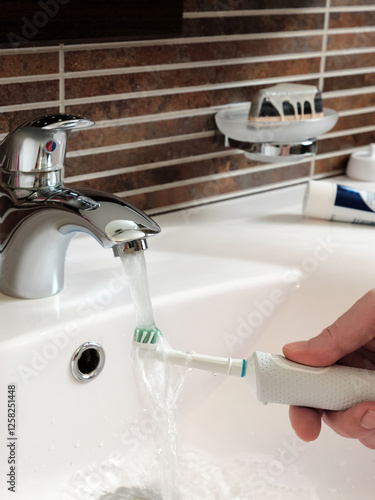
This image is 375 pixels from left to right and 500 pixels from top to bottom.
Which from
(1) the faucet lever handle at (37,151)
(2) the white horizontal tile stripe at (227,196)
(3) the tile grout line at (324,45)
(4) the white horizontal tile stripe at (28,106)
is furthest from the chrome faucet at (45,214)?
(3) the tile grout line at (324,45)

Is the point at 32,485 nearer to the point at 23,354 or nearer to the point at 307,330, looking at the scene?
the point at 23,354

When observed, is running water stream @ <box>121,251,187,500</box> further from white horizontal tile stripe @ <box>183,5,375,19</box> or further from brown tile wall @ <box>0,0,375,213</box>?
white horizontal tile stripe @ <box>183,5,375,19</box>

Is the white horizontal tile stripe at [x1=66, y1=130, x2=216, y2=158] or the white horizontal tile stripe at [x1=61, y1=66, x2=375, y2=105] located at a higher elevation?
the white horizontal tile stripe at [x1=61, y1=66, x2=375, y2=105]

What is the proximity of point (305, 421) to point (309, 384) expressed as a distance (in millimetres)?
50

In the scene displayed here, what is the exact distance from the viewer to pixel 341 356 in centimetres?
54

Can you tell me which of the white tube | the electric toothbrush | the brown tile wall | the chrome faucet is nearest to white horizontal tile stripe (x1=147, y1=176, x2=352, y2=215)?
the brown tile wall

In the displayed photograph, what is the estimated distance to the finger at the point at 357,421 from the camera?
497mm

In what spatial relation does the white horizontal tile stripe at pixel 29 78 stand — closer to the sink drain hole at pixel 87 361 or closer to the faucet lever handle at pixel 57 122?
the faucet lever handle at pixel 57 122

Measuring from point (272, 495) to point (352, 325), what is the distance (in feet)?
0.51

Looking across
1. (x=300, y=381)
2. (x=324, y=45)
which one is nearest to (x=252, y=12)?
(x=324, y=45)

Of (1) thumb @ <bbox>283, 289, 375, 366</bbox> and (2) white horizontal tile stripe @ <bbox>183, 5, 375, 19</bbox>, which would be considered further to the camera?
(2) white horizontal tile stripe @ <bbox>183, 5, 375, 19</bbox>

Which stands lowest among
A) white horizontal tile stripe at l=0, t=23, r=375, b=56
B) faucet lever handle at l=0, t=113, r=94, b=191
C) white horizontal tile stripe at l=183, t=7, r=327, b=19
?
faucet lever handle at l=0, t=113, r=94, b=191

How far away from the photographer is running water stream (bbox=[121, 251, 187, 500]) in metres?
0.55

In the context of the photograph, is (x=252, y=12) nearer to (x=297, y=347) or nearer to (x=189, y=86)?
(x=189, y=86)
